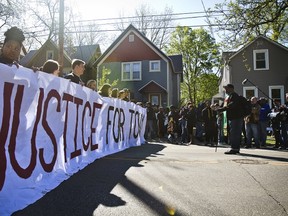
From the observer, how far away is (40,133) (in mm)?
3990

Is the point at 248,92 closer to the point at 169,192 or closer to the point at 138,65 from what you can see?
the point at 138,65

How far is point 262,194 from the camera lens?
3715mm

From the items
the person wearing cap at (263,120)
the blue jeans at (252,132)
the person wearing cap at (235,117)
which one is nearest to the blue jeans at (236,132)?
the person wearing cap at (235,117)

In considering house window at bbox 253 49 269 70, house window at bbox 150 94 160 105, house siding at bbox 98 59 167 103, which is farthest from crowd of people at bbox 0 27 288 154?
house window at bbox 253 49 269 70

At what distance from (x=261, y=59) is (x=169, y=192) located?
2413 cm

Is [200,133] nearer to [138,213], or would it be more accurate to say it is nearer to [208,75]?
[138,213]

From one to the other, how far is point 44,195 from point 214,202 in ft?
7.00

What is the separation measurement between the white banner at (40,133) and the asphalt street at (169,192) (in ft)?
0.81

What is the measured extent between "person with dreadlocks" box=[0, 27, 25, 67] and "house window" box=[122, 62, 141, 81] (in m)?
23.7

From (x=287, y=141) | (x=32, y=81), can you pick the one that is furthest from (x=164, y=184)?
(x=287, y=141)

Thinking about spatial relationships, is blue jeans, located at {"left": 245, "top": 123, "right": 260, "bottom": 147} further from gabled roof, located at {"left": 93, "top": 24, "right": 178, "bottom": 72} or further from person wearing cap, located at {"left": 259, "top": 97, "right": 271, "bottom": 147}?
gabled roof, located at {"left": 93, "top": 24, "right": 178, "bottom": 72}

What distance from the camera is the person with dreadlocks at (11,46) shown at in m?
3.79

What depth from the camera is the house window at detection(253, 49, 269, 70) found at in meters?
24.7

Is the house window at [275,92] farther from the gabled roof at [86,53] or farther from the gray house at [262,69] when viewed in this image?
the gabled roof at [86,53]
